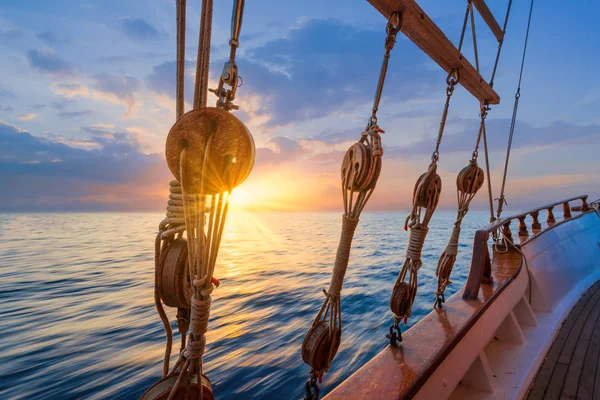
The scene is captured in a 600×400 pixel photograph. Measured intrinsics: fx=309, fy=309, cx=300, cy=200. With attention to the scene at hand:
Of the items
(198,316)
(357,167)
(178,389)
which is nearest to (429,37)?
(357,167)

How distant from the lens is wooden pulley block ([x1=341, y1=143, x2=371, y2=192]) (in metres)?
1.25

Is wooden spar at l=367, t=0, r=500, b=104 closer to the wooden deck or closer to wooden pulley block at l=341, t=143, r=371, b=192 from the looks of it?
wooden pulley block at l=341, t=143, r=371, b=192

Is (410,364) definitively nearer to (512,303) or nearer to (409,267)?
(409,267)

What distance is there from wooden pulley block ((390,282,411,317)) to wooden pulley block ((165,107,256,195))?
134 centimetres

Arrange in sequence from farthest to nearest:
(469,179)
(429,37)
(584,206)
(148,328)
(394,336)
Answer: (584,206) → (148,328) → (469,179) → (429,37) → (394,336)

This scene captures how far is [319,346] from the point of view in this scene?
1271 mm

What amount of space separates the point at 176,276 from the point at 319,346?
71cm

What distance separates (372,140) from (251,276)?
Result: 8.22m

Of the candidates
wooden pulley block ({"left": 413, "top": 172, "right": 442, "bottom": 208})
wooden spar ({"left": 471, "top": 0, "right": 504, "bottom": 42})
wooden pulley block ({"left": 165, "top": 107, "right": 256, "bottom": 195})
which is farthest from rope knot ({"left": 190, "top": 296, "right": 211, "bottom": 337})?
wooden spar ({"left": 471, "top": 0, "right": 504, "bottom": 42})

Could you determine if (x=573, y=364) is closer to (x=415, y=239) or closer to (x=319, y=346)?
(x=415, y=239)

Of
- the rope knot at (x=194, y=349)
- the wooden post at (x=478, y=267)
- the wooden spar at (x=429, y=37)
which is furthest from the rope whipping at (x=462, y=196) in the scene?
the rope knot at (x=194, y=349)

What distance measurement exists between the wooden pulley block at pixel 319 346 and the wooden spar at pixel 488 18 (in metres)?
3.57

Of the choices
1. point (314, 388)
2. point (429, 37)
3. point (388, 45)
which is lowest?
point (314, 388)

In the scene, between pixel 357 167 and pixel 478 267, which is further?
pixel 478 267
